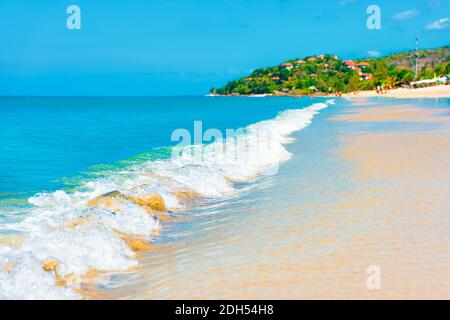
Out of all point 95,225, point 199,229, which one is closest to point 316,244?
point 199,229

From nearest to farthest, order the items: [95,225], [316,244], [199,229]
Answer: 1. [316,244]
2. [95,225]
3. [199,229]

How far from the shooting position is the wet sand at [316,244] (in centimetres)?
530

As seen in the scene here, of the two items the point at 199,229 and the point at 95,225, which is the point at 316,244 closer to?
the point at 199,229

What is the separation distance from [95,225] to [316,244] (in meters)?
3.41

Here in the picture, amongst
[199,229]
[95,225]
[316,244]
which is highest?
[95,225]

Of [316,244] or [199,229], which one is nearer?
[316,244]

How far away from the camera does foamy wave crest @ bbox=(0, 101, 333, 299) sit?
5.78 metres

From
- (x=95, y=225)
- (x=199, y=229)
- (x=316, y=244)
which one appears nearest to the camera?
(x=316, y=244)

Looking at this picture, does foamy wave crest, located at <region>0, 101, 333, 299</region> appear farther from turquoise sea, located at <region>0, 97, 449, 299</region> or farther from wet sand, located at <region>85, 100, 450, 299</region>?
wet sand, located at <region>85, 100, 450, 299</region>

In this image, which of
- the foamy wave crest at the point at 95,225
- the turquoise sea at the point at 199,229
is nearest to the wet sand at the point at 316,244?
the turquoise sea at the point at 199,229

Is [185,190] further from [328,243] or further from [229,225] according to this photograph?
[328,243]

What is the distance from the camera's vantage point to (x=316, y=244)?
6648 mm

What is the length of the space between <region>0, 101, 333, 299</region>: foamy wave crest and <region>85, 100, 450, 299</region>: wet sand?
1.85 feet

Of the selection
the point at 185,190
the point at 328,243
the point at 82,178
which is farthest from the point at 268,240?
the point at 82,178
